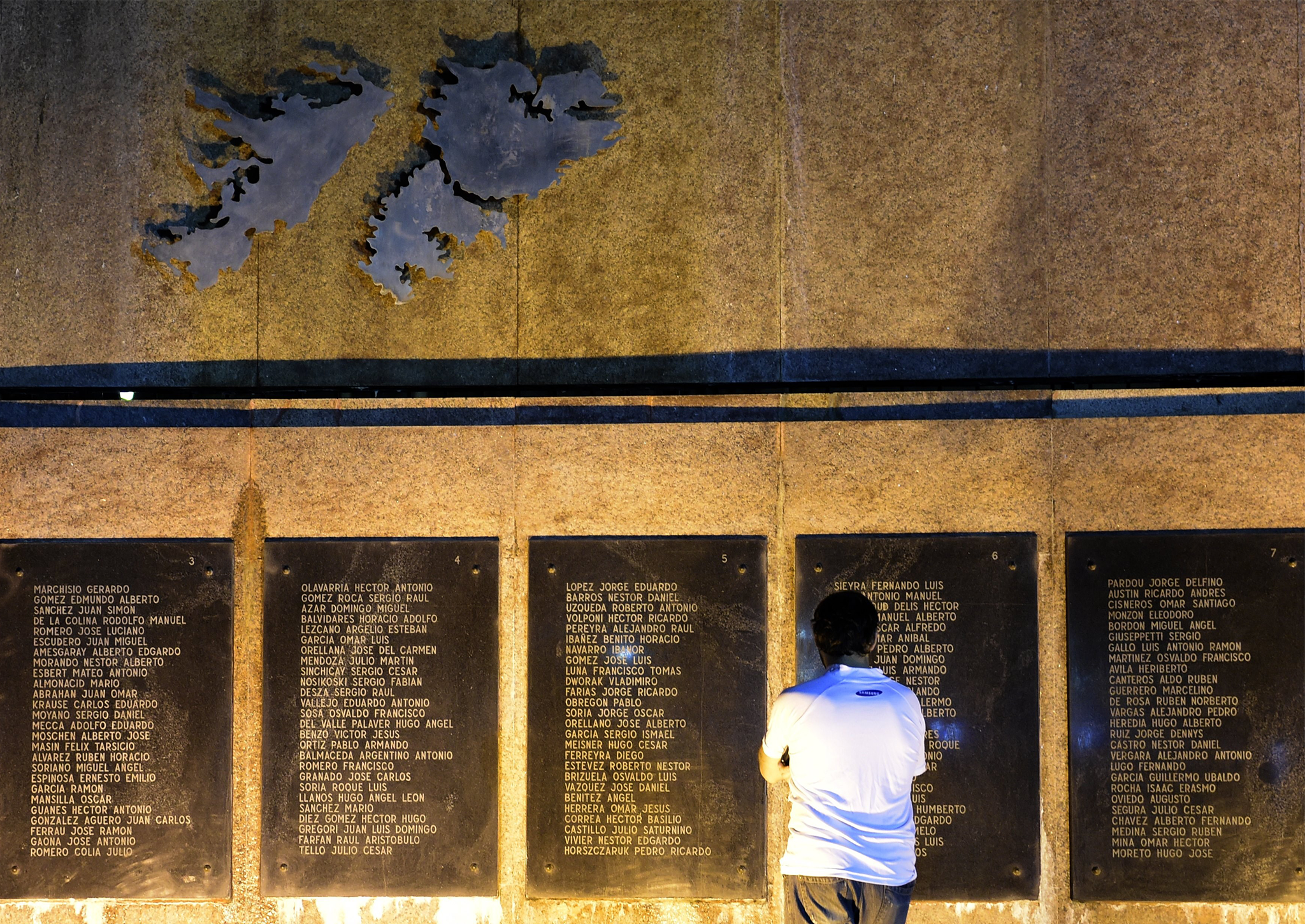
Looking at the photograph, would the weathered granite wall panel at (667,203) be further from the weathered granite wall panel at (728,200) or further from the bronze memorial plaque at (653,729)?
the bronze memorial plaque at (653,729)

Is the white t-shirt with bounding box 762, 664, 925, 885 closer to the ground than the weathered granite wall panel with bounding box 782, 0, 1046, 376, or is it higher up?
closer to the ground

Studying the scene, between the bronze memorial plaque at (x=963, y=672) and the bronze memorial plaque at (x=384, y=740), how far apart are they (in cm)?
172

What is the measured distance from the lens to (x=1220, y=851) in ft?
14.2

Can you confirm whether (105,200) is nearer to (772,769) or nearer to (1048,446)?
(772,769)

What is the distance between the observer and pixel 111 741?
446 centimetres

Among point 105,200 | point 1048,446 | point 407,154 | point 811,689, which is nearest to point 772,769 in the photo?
point 811,689

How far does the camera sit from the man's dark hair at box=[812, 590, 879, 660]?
127 inches

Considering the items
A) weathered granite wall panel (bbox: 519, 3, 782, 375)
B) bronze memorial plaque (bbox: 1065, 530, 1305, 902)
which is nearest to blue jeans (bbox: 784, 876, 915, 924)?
bronze memorial plaque (bbox: 1065, 530, 1305, 902)

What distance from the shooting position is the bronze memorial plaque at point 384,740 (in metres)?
4.43

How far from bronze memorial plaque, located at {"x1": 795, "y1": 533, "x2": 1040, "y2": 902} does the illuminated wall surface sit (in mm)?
21

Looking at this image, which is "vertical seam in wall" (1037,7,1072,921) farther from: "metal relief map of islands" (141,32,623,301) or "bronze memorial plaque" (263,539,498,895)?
"bronze memorial plaque" (263,539,498,895)

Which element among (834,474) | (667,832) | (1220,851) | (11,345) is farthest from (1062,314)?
(11,345)

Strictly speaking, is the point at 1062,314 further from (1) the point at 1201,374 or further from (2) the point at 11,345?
(2) the point at 11,345

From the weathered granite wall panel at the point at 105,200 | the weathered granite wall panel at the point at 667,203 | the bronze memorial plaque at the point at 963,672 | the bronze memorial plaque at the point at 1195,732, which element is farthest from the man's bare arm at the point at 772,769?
the weathered granite wall panel at the point at 105,200
